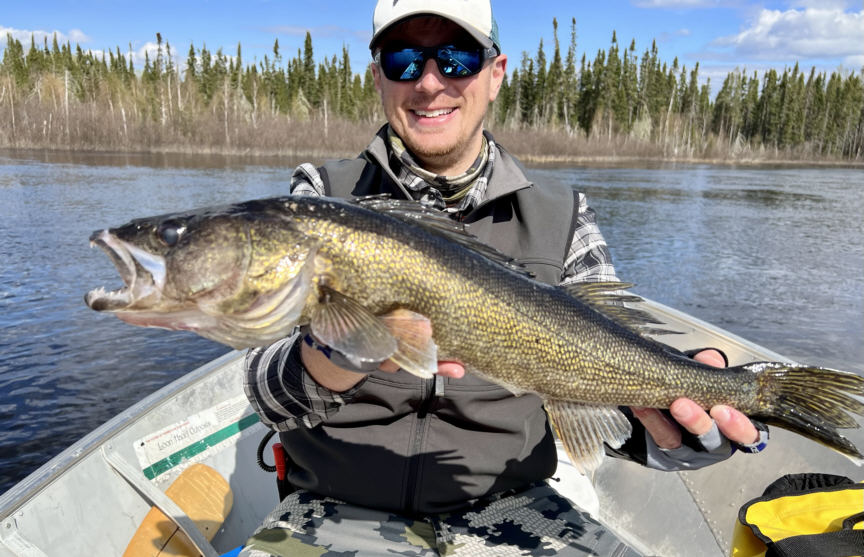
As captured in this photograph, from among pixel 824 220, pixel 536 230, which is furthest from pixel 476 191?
pixel 824 220

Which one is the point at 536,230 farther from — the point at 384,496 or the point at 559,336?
the point at 384,496

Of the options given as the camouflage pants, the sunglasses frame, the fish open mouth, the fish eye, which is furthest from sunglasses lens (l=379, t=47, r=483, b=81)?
the camouflage pants

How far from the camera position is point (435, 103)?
3.11 metres

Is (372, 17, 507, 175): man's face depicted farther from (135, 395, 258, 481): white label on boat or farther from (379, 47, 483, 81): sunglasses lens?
(135, 395, 258, 481): white label on boat

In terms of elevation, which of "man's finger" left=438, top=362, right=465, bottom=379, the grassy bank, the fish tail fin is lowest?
the fish tail fin

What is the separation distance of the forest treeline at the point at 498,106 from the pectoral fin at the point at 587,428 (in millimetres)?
41612

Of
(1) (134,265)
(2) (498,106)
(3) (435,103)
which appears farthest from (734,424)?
(2) (498,106)

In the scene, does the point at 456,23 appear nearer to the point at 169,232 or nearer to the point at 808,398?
the point at 169,232

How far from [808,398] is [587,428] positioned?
2.82 ft

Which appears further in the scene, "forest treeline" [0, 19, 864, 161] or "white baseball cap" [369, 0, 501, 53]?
"forest treeline" [0, 19, 864, 161]

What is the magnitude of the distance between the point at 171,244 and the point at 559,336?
146 cm

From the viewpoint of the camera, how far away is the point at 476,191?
307 cm

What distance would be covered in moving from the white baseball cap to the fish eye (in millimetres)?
1539

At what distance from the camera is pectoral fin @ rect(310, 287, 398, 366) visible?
1989 mm
